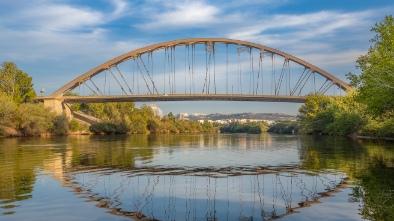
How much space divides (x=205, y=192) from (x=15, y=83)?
9012cm

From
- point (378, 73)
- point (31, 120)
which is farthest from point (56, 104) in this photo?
point (378, 73)

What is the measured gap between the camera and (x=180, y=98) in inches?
3684

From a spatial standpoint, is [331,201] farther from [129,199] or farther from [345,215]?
[129,199]

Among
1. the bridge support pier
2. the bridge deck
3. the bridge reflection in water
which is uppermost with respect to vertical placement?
the bridge deck

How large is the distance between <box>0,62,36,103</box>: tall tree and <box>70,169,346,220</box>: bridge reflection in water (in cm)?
7619

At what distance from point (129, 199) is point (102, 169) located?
751 centimetres

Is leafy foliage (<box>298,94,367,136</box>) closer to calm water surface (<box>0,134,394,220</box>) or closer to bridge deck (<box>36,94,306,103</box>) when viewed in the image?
bridge deck (<box>36,94,306,103</box>)

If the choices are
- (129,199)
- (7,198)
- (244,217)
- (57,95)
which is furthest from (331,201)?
(57,95)

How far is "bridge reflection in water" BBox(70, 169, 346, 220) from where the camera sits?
995 centimetres

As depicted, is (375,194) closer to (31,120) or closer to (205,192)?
(205,192)

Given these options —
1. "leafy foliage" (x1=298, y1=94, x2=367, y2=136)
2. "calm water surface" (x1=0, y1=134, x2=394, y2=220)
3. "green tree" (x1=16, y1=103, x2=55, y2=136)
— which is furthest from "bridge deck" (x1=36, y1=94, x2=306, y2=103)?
"calm water surface" (x1=0, y1=134, x2=394, y2=220)

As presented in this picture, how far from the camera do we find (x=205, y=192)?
12.5 m

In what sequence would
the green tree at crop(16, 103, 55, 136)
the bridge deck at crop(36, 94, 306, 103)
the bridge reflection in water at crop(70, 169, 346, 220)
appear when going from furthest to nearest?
the bridge deck at crop(36, 94, 306, 103) → the green tree at crop(16, 103, 55, 136) → the bridge reflection in water at crop(70, 169, 346, 220)

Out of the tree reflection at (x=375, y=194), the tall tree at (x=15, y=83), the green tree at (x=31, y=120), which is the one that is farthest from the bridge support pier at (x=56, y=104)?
the tree reflection at (x=375, y=194)
